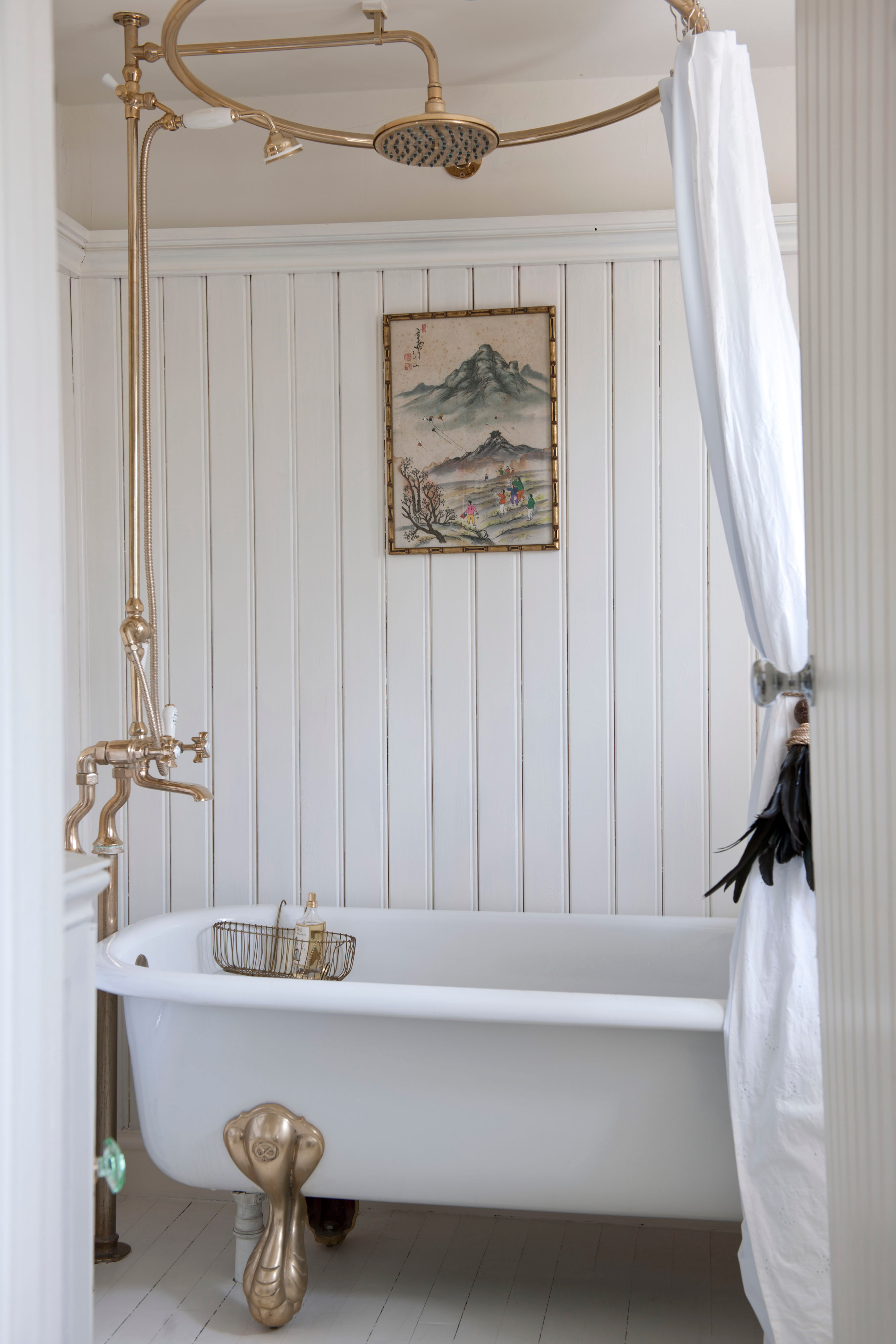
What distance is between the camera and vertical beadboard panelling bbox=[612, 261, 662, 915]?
2523 mm

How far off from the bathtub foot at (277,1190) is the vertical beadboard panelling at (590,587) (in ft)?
3.01

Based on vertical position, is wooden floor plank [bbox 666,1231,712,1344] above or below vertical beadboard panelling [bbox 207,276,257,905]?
below

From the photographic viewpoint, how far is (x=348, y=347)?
2.61 meters

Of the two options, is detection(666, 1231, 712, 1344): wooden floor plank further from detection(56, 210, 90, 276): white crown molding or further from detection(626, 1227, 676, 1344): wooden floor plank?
detection(56, 210, 90, 276): white crown molding

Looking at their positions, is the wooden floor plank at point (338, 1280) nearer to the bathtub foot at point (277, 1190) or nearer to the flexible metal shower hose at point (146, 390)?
the bathtub foot at point (277, 1190)

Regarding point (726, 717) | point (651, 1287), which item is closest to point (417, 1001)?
point (651, 1287)

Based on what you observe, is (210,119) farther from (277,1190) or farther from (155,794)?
(277,1190)

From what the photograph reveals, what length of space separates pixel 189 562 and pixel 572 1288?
184 cm

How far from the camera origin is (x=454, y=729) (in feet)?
8.55

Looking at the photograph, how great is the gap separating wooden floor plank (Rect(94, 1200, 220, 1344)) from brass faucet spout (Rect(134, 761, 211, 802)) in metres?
0.98

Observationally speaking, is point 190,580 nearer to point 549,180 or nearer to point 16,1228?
point 549,180

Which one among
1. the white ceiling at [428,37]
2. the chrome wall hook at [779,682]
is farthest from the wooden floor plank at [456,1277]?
the white ceiling at [428,37]

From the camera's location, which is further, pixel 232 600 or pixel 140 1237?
pixel 232 600

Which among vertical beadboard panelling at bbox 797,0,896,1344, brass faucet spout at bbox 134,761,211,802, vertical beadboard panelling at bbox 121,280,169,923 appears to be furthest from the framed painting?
vertical beadboard panelling at bbox 797,0,896,1344
